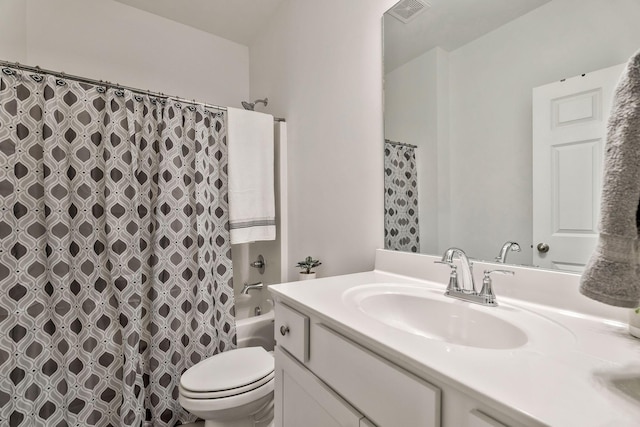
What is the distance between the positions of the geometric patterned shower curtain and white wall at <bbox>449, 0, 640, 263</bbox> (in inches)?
53.4

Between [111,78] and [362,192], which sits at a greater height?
[111,78]

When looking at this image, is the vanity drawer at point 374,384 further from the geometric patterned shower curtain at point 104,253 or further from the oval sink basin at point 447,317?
the geometric patterned shower curtain at point 104,253

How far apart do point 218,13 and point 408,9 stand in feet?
5.10

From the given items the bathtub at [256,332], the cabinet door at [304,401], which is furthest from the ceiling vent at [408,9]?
the bathtub at [256,332]

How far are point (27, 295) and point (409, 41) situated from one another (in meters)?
1.97

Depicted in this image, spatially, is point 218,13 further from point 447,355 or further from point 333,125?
point 447,355

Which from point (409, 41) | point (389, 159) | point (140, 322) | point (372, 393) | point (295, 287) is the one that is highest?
point (409, 41)

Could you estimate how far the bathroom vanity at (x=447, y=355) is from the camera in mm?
386

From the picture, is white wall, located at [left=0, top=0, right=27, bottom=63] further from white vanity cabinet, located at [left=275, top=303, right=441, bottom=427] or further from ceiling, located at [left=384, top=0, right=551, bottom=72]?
white vanity cabinet, located at [left=275, top=303, right=441, bottom=427]

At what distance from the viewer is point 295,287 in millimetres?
967

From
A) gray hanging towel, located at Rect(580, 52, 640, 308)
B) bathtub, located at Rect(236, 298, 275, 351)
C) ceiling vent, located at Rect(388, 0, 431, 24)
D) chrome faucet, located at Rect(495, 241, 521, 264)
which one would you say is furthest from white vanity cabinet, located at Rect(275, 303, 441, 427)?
ceiling vent, located at Rect(388, 0, 431, 24)

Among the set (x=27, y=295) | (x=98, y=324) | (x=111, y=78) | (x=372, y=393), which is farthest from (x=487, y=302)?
(x=111, y=78)

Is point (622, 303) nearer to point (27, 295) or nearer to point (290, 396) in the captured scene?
point (290, 396)

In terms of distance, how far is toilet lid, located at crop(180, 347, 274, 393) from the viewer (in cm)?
120
